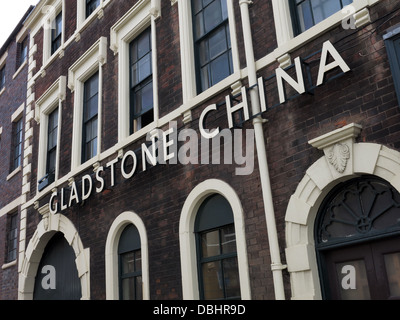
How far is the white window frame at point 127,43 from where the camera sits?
9344 mm

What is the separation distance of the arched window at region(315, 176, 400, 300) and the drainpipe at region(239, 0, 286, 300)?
1.80 feet

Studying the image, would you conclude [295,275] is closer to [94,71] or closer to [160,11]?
[160,11]

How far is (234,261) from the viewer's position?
22.8ft

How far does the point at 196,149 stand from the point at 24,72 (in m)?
9.89

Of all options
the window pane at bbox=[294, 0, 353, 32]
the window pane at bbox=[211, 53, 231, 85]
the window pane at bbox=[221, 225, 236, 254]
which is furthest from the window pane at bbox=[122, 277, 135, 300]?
the window pane at bbox=[294, 0, 353, 32]

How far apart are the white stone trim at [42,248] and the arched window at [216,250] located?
3.55m

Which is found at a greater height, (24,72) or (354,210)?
(24,72)

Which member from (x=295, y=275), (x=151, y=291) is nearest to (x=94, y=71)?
(x=151, y=291)

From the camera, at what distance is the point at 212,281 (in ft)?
23.8

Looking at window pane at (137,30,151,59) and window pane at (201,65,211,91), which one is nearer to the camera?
window pane at (201,65,211,91)

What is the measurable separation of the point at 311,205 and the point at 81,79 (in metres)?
7.92

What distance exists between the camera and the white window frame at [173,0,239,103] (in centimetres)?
749

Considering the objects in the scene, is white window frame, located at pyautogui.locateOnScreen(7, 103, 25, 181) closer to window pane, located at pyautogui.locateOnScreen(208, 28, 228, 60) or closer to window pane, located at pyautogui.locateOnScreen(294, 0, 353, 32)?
window pane, located at pyautogui.locateOnScreen(208, 28, 228, 60)

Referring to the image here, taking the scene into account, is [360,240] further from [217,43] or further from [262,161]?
[217,43]
